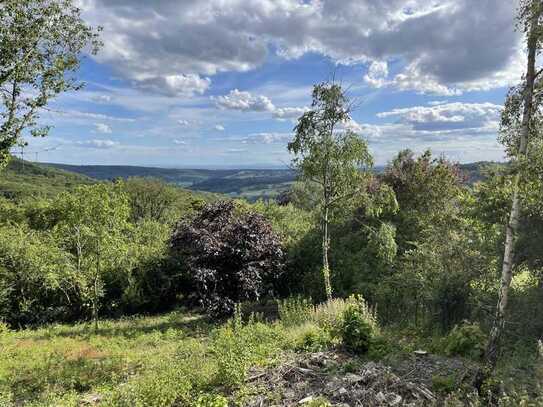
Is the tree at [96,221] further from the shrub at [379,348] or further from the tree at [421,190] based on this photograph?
the tree at [421,190]

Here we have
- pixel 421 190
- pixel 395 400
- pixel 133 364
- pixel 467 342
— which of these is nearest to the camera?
pixel 395 400

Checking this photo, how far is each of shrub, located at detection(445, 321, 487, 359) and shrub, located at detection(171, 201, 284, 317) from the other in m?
5.79

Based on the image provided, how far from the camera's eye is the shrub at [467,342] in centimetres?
587

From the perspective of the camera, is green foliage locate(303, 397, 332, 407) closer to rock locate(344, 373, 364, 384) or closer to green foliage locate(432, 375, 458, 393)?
rock locate(344, 373, 364, 384)

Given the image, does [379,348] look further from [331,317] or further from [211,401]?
[211,401]

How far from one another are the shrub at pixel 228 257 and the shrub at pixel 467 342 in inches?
228

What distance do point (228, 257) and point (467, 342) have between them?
263 inches

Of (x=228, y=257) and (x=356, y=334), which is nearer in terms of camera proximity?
(x=356, y=334)

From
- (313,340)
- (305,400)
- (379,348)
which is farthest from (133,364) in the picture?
(379,348)

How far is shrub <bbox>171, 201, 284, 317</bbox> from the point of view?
34.9ft

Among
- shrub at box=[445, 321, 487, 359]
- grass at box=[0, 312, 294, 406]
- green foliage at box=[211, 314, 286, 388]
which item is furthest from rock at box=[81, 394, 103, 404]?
shrub at box=[445, 321, 487, 359]

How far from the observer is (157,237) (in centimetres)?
1562

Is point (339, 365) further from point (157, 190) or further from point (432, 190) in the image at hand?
point (157, 190)

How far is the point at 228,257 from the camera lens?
11031 mm
